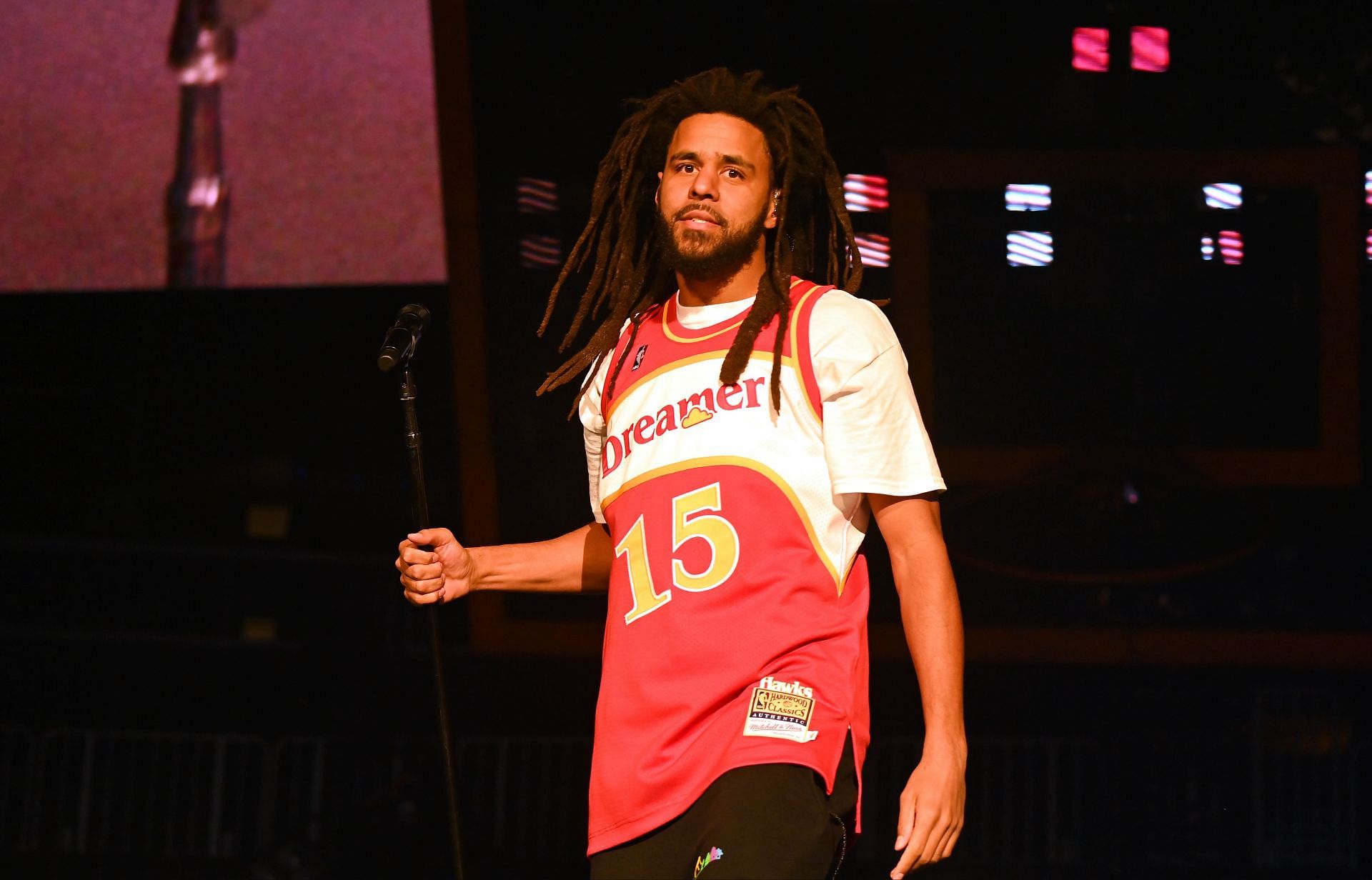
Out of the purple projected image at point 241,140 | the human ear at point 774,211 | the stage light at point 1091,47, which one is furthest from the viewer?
the purple projected image at point 241,140

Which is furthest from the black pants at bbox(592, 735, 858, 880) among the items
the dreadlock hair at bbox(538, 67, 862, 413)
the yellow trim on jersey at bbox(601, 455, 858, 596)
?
the dreadlock hair at bbox(538, 67, 862, 413)

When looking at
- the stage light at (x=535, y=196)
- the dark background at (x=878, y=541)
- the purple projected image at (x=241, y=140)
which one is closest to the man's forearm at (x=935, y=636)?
the dark background at (x=878, y=541)

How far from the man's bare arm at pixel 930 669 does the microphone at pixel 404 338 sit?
76 centimetres

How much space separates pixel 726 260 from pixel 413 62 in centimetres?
239

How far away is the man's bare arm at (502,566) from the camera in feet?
7.50

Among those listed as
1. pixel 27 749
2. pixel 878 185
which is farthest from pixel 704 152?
pixel 27 749

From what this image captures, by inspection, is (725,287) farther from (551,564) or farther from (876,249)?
(876,249)

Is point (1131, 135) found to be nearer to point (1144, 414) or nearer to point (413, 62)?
point (1144, 414)

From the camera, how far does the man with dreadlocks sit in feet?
6.41

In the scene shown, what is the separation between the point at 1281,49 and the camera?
416cm

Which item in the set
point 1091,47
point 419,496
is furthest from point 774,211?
point 1091,47

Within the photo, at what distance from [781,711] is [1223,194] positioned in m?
2.90

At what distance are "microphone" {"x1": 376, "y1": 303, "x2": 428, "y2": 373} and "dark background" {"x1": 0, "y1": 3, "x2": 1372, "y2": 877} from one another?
2.02 m

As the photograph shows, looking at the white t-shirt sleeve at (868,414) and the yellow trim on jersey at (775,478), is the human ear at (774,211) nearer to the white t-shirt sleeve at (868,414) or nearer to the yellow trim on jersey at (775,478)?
the white t-shirt sleeve at (868,414)
